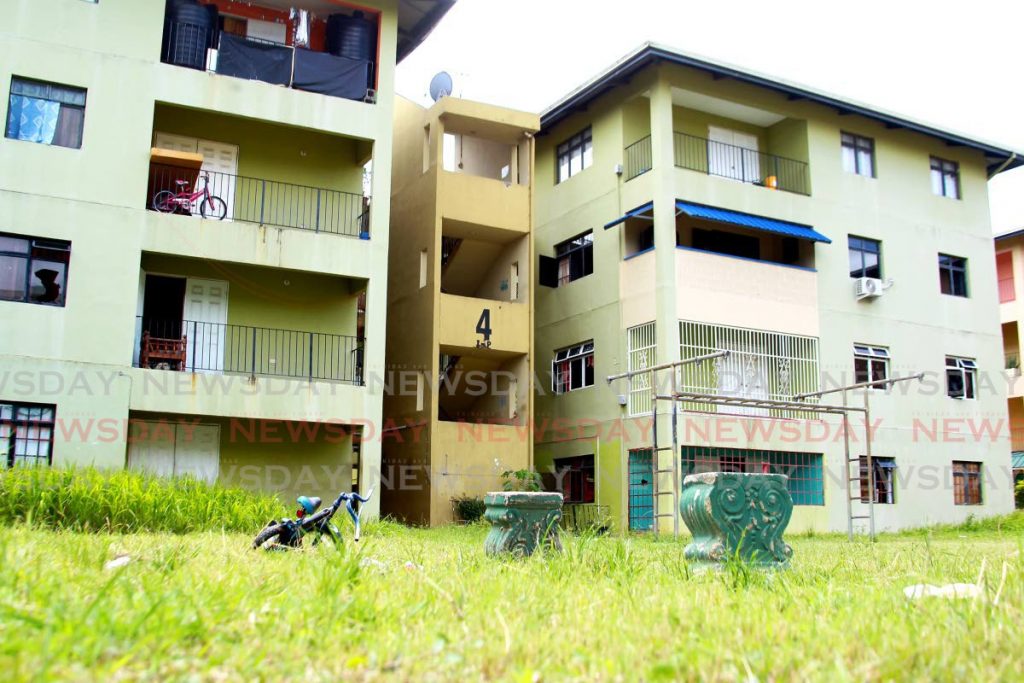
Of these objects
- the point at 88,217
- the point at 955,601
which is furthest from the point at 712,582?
the point at 88,217

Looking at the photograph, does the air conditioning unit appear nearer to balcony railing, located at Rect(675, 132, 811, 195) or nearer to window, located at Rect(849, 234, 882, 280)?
window, located at Rect(849, 234, 882, 280)

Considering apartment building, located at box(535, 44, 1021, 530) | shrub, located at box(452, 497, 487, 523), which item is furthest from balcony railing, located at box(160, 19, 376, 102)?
shrub, located at box(452, 497, 487, 523)

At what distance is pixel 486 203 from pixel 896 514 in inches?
494

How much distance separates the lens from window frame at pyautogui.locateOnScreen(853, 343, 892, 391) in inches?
939

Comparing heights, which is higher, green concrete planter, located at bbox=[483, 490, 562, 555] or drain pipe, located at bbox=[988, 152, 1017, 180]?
drain pipe, located at bbox=[988, 152, 1017, 180]

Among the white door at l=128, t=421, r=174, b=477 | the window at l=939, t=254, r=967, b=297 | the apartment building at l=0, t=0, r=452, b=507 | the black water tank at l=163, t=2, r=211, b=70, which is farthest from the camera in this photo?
the window at l=939, t=254, r=967, b=297

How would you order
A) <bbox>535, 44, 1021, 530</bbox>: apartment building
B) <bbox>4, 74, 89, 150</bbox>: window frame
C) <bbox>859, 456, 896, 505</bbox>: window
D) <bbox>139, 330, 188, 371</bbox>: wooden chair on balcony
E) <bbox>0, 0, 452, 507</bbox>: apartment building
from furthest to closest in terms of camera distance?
1. <bbox>859, 456, 896, 505</bbox>: window
2. <bbox>535, 44, 1021, 530</bbox>: apartment building
3. <bbox>139, 330, 188, 371</bbox>: wooden chair on balcony
4. <bbox>4, 74, 89, 150</bbox>: window frame
5. <bbox>0, 0, 452, 507</bbox>: apartment building

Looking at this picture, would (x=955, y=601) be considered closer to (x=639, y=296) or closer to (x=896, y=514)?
(x=639, y=296)

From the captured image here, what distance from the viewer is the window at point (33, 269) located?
16688 mm

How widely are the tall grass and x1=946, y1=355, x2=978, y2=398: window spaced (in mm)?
19395

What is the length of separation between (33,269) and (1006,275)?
3149 centimetres

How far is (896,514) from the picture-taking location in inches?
933

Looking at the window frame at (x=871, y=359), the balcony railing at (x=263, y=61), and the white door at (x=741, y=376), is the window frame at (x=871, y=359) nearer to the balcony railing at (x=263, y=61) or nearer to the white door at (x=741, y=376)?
the white door at (x=741, y=376)

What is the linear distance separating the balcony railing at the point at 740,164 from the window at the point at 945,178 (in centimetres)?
508
